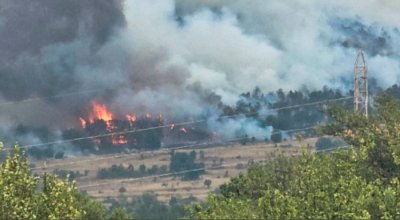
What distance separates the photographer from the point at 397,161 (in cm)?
6284

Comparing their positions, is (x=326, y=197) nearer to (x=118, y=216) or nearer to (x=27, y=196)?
(x=27, y=196)

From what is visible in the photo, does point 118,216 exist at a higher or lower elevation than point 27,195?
lower

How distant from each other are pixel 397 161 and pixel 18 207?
33.1m

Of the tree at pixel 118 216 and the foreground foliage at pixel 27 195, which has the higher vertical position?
the foreground foliage at pixel 27 195

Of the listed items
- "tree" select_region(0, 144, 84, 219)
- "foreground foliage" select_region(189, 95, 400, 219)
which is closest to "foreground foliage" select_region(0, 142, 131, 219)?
"tree" select_region(0, 144, 84, 219)

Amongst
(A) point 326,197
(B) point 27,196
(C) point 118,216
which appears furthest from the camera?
(C) point 118,216

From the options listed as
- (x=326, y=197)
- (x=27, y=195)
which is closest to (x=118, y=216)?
(x=27, y=195)

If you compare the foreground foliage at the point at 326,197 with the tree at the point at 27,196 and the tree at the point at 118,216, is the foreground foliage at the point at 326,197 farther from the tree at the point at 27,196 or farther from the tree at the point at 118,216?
the tree at the point at 118,216

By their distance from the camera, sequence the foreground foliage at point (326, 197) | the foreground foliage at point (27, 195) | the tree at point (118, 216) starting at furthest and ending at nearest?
the tree at point (118, 216), the foreground foliage at point (326, 197), the foreground foliage at point (27, 195)

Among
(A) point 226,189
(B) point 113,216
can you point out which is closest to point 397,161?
(A) point 226,189

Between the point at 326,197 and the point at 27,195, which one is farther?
the point at 326,197

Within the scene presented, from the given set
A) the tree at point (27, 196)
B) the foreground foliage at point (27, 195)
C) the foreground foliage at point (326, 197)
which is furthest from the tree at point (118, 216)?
the tree at point (27, 196)

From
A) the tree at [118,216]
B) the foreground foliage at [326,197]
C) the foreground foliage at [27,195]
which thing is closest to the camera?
the foreground foliage at [27,195]

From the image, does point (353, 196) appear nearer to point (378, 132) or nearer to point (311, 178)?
point (311, 178)
